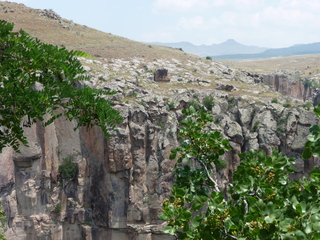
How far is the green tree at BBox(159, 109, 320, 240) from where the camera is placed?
12.6ft

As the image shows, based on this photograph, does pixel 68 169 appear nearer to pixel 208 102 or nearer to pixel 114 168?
pixel 114 168

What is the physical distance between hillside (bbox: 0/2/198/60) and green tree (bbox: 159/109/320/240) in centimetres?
3874

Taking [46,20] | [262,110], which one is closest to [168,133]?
[262,110]

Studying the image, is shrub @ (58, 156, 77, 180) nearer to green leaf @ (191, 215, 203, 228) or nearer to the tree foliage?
the tree foliage

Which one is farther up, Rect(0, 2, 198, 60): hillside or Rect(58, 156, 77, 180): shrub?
Rect(0, 2, 198, 60): hillside

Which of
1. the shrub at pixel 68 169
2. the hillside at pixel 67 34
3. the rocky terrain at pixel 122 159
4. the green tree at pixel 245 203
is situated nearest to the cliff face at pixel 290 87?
the hillside at pixel 67 34

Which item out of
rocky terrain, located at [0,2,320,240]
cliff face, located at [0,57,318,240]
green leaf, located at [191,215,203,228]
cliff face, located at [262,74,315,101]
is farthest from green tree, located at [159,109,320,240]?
cliff face, located at [262,74,315,101]

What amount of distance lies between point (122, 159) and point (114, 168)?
3.27ft

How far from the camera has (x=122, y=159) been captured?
29203 millimetres

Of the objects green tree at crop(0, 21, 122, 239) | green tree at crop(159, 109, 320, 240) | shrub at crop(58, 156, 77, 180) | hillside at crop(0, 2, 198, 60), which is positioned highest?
hillside at crop(0, 2, 198, 60)

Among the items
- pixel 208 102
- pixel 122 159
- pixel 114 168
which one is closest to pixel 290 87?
pixel 208 102

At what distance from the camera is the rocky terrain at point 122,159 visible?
88.6 feet

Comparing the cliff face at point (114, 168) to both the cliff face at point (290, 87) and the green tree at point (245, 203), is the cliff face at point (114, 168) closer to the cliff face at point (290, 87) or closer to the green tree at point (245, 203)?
the green tree at point (245, 203)

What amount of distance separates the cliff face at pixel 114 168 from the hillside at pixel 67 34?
15774 mm
